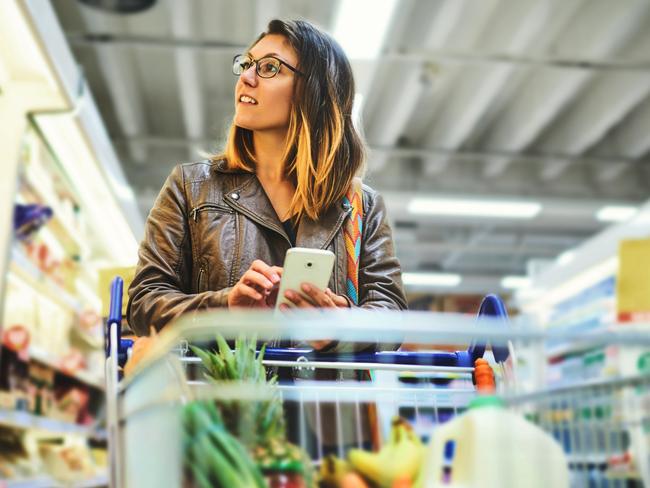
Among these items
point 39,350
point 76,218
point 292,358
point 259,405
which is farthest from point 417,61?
point 259,405

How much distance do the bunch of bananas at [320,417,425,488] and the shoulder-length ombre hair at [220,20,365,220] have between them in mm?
815

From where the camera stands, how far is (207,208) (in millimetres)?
1597

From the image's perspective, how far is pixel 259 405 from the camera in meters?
0.86

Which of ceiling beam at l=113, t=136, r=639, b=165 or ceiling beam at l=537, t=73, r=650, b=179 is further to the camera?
ceiling beam at l=113, t=136, r=639, b=165

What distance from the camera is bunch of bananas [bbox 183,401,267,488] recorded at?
762 mm

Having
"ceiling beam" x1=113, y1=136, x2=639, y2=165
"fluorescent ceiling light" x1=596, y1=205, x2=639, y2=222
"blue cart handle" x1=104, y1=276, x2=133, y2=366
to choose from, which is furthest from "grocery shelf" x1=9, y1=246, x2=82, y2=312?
"fluorescent ceiling light" x1=596, y1=205, x2=639, y2=222

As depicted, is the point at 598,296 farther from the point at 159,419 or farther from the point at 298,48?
the point at 159,419

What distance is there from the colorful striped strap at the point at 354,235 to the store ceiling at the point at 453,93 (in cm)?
329

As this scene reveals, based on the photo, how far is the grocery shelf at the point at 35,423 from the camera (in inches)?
138

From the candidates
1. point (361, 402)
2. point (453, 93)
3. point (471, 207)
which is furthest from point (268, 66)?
point (471, 207)

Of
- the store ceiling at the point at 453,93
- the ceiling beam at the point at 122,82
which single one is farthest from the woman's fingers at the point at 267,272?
the ceiling beam at the point at 122,82

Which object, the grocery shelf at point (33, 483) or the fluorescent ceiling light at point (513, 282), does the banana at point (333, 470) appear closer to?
the grocery shelf at point (33, 483)

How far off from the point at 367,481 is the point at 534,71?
A: 23.9 ft

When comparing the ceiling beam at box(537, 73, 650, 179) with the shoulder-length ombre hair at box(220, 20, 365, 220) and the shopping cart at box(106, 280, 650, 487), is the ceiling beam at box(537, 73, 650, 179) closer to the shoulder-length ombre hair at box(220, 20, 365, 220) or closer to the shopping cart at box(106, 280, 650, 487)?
the shoulder-length ombre hair at box(220, 20, 365, 220)
